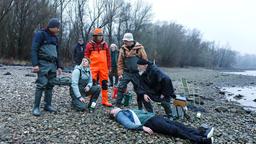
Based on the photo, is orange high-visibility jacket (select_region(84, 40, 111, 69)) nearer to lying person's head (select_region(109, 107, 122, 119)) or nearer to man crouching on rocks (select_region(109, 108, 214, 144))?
lying person's head (select_region(109, 107, 122, 119))

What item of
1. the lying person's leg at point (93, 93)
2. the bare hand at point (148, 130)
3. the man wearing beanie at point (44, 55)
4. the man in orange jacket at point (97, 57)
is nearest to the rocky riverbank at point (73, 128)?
the bare hand at point (148, 130)

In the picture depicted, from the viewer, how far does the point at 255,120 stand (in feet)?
38.8

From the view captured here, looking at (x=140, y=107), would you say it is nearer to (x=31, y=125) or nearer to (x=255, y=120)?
(x=31, y=125)

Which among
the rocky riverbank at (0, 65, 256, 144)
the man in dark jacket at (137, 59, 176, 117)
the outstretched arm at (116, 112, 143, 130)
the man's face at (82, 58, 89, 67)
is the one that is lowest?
the rocky riverbank at (0, 65, 256, 144)

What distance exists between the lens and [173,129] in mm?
6898

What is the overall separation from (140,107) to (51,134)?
2.87m

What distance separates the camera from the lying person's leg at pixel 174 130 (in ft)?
22.0

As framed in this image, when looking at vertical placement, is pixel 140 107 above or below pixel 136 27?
below

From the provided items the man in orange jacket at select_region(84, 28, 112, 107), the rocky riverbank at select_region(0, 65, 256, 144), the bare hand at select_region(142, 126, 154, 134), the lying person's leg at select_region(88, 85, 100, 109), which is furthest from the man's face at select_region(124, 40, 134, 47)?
the bare hand at select_region(142, 126, 154, 134)

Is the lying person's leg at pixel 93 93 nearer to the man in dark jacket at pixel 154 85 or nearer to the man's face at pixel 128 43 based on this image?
the man in dark jacket at pixel 154 85

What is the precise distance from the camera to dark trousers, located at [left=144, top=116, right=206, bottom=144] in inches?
265

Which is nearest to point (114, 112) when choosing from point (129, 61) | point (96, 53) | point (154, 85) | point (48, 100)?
point (154, 85)

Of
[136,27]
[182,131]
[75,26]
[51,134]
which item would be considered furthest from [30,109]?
[136,27]

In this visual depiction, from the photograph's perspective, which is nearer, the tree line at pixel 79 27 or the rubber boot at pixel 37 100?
the rubber boot at pixel 37 100
